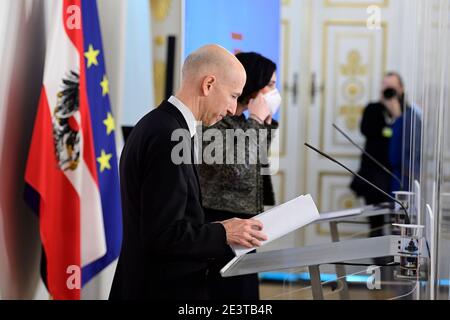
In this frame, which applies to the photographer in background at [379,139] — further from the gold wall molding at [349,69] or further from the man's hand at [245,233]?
the man's hand at [245,233]

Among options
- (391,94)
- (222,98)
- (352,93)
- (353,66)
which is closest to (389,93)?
(391,94)

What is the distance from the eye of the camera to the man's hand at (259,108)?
1647 millimetres

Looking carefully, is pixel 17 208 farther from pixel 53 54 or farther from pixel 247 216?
pixel 247 216

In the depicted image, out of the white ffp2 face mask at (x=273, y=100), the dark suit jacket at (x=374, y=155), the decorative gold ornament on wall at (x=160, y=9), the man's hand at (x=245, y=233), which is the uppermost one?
the decorative gold ornament on wall at (x=160, y=9)

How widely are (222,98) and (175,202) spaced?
0.25 meters

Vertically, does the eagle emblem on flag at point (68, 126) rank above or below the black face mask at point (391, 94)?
below

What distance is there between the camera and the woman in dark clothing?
5.86 ft

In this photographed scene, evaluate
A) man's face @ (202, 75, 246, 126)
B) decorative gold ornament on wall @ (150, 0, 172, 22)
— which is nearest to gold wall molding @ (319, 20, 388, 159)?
decorative gold ornament on wall @ (150, 0, 172, 22)

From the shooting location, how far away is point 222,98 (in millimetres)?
1543

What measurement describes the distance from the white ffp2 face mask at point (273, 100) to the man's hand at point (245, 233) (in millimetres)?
322

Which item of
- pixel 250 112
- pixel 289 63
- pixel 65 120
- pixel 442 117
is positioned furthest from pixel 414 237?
pixel 289 63

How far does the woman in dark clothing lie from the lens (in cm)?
163

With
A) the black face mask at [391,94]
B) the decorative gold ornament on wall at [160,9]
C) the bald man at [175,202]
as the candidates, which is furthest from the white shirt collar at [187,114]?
the decorative gold ornament on wall at [160,9]
